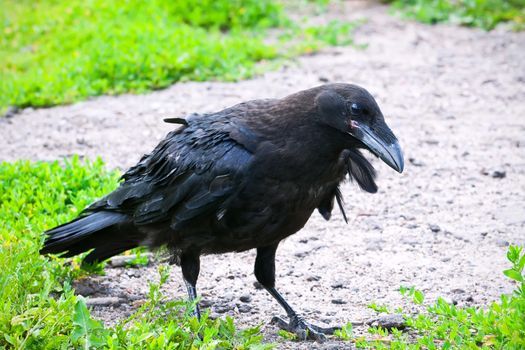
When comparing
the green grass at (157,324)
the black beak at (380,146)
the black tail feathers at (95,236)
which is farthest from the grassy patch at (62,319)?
the black beak at (380,146)

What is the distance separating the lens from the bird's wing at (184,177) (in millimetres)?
4352

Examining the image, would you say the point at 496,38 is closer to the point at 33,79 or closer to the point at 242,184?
the point at 33,79

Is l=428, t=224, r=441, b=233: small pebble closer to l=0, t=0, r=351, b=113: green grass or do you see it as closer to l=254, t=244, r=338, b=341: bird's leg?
l=254, t=244, r=338, b=341: bird's leg

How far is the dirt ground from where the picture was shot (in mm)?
5164

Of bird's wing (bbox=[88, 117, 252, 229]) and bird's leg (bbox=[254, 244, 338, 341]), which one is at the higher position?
bird's wing (bbox=[88, 117, 252, 229])

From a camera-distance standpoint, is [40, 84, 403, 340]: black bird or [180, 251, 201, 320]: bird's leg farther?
[180, 251, 201, 320]: bird's leg

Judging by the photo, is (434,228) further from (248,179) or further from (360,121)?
(248,179)

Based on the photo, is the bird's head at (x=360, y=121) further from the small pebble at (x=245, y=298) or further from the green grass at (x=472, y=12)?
the green grass at (x=472, y=12)

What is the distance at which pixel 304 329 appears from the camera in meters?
4.57

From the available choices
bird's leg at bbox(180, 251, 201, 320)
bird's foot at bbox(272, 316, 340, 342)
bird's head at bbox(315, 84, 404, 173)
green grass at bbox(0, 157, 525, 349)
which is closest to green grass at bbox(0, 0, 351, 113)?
green grass at bbox(0, 157, 525, 349)

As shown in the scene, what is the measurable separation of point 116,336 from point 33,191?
2.60 meters

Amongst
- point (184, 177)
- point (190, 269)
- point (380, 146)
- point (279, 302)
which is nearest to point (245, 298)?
point (279, 302)

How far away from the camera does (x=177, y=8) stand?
1064 centimetres

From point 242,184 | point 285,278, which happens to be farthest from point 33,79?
point 242,184
